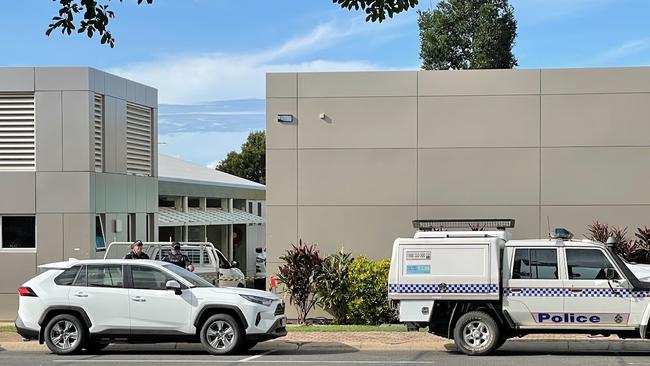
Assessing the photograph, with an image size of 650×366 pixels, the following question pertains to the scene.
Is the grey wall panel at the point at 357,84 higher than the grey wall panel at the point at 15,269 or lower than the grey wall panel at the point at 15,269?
higher

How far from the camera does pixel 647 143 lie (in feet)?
63.9

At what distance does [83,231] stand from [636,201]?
13.5 meters

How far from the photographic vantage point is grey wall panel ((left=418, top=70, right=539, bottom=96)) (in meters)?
19.8

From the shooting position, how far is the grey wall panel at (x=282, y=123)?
20203 millimetres

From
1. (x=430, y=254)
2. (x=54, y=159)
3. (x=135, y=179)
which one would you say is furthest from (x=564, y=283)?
(x=135, y=179)

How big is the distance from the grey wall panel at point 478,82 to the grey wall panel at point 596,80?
35 cm

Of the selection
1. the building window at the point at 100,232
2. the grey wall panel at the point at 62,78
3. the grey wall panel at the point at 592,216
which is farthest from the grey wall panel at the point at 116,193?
the grey wall panel at the point at 592,216

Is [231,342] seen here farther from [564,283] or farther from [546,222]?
[546,222]

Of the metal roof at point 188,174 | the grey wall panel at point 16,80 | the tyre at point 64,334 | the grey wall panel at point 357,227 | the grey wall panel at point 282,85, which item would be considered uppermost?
the grey wall panel at point 16,80

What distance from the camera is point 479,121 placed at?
19.8 meters

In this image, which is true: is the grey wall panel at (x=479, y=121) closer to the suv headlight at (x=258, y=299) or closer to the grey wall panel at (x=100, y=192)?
the suv headlight at (x=258, y=299)

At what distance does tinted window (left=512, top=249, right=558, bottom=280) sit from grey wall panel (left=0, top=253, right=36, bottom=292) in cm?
1336

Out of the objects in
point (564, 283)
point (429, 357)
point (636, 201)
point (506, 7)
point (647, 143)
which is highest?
point (506, 7)

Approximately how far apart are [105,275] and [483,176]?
879cm
